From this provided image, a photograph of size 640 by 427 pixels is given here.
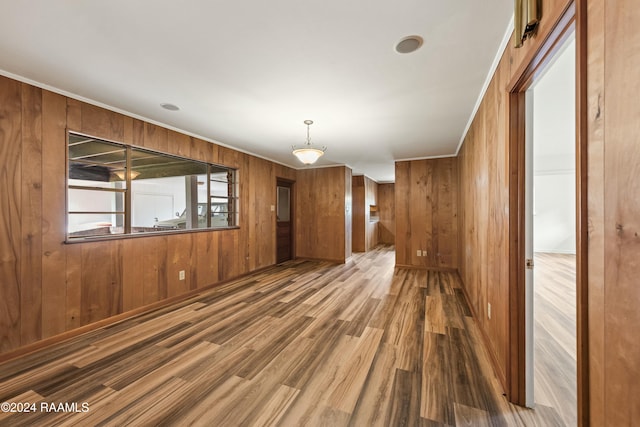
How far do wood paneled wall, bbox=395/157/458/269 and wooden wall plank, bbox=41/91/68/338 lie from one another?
5261mm

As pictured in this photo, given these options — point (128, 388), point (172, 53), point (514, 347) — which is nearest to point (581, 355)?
point (514, 347)

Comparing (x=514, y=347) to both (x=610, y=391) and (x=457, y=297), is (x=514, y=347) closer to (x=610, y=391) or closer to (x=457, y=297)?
(x=610, y=391)

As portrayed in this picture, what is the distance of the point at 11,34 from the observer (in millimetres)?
1610

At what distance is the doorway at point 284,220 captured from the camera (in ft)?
19.3

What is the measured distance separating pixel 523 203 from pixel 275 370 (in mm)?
2117

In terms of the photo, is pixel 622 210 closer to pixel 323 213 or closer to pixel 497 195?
pixel 497 195

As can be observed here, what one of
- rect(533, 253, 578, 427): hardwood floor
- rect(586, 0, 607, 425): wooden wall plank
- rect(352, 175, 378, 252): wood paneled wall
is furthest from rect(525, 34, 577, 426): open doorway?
rect(352, 175, 378, 252): wood paneled wall

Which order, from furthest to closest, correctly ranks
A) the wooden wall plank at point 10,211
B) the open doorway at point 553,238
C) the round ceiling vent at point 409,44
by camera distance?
the wooden wall plank at point 10,211, the round ceiling vent at point 409,44, the open doorway at point 553,238

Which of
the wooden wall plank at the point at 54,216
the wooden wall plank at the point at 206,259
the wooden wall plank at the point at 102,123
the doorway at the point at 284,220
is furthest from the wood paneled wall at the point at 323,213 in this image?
the wooden wall plank at the point at 54,216

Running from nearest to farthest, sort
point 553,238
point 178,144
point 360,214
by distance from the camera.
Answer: point 178,144
point 553,238
point 360,214

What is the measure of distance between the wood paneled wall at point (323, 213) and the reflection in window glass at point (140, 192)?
214cm

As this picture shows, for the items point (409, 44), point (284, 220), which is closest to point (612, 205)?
point (409, 44)

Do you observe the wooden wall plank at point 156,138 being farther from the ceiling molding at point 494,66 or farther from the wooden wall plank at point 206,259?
the ceiling molding at point 494,66

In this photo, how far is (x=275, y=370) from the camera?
1877mm
